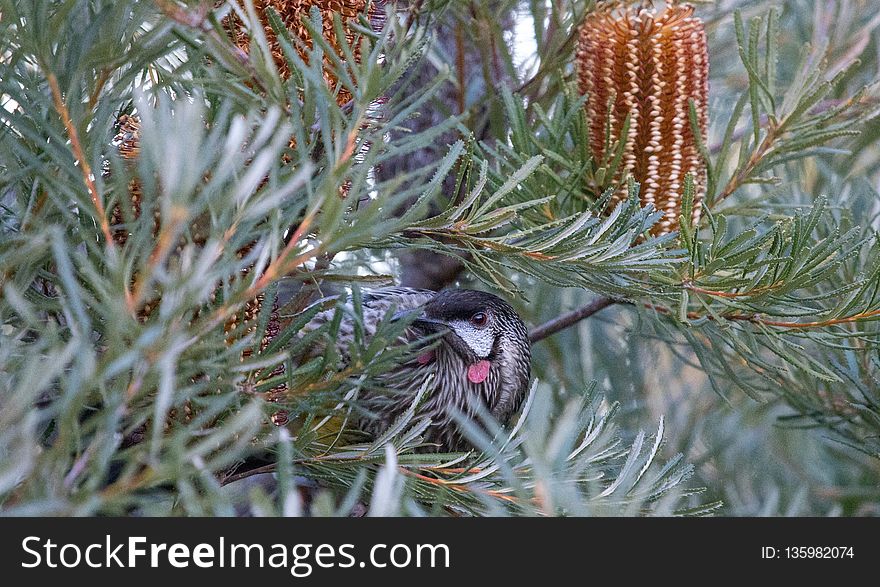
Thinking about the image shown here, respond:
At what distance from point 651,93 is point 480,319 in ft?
0.98

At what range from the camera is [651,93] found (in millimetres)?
523

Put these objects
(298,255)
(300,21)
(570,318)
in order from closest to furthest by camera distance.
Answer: (298,255), (300,21), (570,318)

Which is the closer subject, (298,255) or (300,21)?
(298,255)

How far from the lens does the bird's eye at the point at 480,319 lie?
761 mm

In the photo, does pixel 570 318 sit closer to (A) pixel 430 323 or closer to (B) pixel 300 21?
(A) pixel 430 323

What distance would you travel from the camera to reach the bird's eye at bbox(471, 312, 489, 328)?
76cm

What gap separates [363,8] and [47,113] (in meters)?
0.15

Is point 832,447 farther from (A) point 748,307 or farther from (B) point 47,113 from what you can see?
(B) point 47,113

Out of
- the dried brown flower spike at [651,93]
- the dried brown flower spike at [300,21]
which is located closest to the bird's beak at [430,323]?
the dried brown flower spike at [651,93]

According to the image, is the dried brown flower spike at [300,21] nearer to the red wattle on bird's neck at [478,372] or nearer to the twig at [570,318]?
the twig at [570,318]

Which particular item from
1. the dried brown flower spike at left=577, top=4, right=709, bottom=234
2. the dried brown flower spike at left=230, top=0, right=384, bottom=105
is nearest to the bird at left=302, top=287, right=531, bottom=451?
the dried brown flower spike at left=577, top=4, right=709, bottom=234

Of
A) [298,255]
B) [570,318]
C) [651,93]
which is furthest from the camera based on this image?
[570,318]

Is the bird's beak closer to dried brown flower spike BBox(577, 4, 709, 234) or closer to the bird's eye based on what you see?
the bird's eye

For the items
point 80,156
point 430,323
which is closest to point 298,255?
point 80,156
